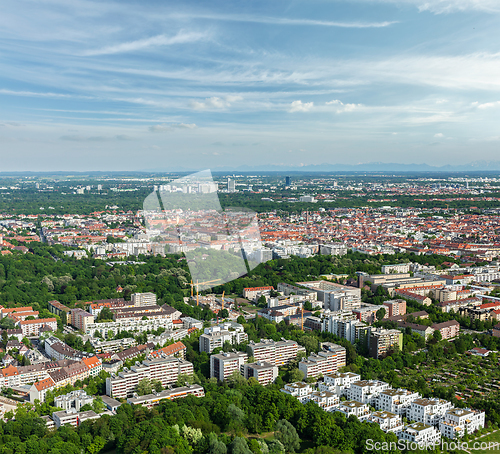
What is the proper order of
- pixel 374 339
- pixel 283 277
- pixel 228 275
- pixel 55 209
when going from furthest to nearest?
pixel 55 209 → pixel 283 277 → pixel 374 339 → pixel 228 275

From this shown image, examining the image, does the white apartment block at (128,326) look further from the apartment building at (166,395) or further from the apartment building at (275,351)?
the apartment building at (166,395)

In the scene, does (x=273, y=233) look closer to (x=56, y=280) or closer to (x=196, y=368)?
(x=56, y=280)

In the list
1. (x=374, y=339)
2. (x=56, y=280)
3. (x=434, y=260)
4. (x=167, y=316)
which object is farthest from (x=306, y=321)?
(x=434, y=260)

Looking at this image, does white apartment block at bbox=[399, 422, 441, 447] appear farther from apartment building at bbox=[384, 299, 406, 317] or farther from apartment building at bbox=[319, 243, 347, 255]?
apartment building at bbox=[319, 243, 347, 255]

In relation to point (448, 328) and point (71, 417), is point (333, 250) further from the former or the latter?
point (71, 417)

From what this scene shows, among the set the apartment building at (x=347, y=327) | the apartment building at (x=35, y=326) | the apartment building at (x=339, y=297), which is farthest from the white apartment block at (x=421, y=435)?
the apartment building at (x=35, y=326)

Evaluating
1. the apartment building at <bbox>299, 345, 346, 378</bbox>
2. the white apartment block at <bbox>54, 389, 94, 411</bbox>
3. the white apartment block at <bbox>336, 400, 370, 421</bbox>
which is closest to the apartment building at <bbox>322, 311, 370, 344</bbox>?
the apartment building at <bbox>299, 345, 346, 378</bbox>

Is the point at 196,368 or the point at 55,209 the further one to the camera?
the point at 55,209
